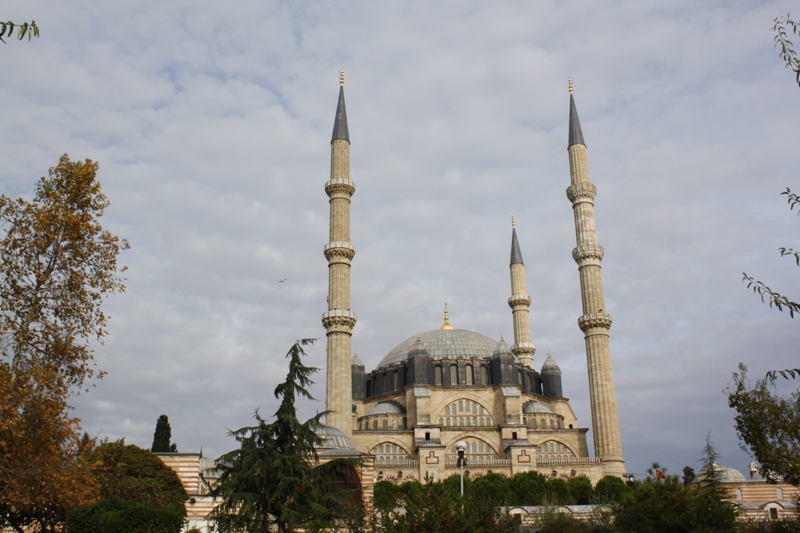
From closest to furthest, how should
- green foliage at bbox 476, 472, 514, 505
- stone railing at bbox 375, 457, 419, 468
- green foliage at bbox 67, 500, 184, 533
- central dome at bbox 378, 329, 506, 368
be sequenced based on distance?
1. green foliage at bbox 67, 500, 184, 533
2. green foliage at bbox 476, 472, 514, 505
3. stone railing at bbox 375, 457, 419, 468
4. central dome at bbox 378, 329, 506, 368

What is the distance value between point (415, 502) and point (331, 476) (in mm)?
4074

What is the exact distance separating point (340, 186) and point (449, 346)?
13098 mm

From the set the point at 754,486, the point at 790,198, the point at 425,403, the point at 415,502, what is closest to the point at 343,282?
the point at 425,403

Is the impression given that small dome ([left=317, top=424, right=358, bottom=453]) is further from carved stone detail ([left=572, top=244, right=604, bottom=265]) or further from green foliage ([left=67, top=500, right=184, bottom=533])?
carved stone detail ([left=572, top=244, right=604, bottom=265])

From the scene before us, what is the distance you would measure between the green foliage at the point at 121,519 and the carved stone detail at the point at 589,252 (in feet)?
96.6

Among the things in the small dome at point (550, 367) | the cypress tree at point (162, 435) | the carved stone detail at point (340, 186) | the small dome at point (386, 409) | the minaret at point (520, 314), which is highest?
the carved stone detail at point (340, 186)

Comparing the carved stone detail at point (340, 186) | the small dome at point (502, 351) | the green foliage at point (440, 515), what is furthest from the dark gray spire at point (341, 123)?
the green foliage at point (440, 515)

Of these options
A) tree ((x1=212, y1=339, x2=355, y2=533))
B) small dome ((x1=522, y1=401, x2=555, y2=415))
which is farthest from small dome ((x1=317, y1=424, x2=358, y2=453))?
small dome ((x1=522, y1=401, x2=555, y2=415))

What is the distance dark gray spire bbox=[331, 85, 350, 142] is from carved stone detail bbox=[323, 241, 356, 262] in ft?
21.9

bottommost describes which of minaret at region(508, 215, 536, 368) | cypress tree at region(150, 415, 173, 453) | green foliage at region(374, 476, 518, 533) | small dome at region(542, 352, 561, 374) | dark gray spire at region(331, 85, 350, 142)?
green foliage at region(374, 476, 518, 533)

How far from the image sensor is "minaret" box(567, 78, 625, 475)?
37.2 m

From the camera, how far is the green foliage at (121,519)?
15.1 meters

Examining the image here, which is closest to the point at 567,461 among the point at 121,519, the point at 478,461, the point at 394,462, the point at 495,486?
the point at 478,461

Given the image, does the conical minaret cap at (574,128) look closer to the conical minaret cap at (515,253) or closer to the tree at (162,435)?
the conical minaret cap at (515,253)
